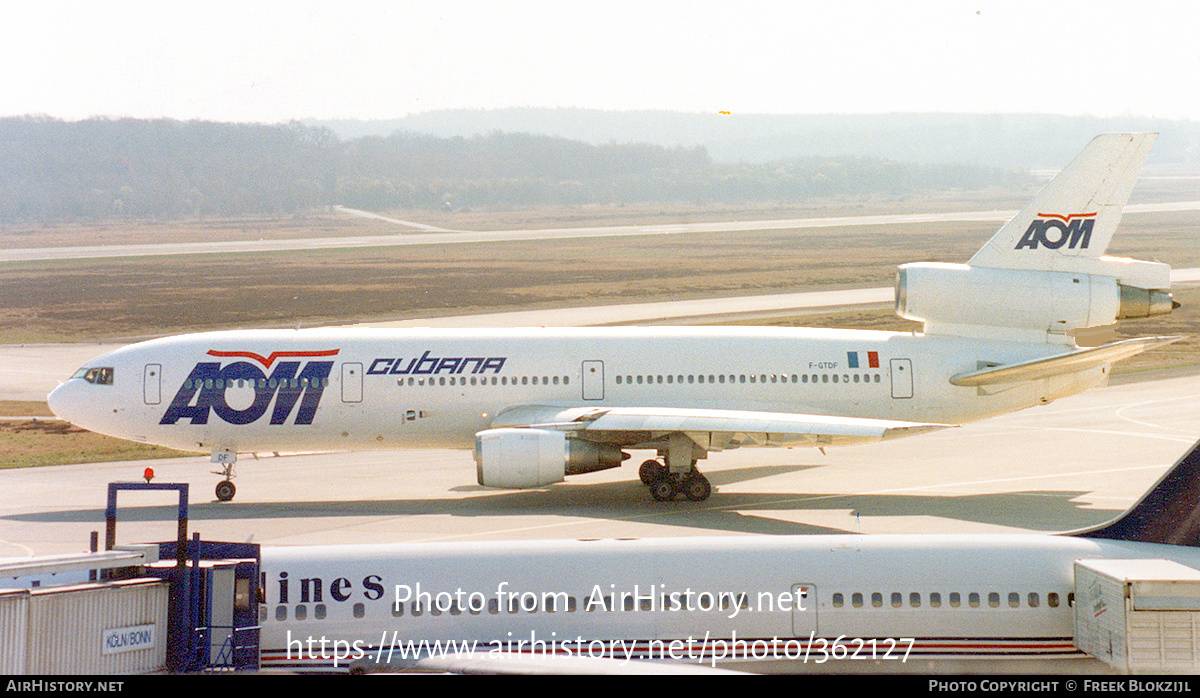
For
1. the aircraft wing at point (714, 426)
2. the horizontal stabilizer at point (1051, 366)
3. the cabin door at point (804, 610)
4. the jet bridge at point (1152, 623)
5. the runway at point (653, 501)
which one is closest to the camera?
the jet bridge at point (1152, 623)

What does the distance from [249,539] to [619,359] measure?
11505 millimetres

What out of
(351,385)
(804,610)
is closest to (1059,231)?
(351,385)

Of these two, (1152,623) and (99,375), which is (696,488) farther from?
(1152,623)

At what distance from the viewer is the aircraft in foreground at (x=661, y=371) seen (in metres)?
33.9

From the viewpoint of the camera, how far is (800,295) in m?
92.0

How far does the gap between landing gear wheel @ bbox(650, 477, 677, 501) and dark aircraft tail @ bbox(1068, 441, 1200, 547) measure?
15.4 metres

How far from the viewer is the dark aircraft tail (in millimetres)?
17375

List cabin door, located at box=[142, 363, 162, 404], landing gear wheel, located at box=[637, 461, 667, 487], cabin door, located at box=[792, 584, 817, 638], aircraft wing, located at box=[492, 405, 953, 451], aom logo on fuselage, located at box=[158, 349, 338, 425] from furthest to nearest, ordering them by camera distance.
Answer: cabin door, located at box=[142, 363, 162, 404] < aom logo on fuselage, located at box=[158, 349, 338, 425] < landing gear wheel, located at box=[637, 461, 667, 487] < aircraft wing, located at box=[492, 405, 953, 451] < cabin door, located at box=[792, 584, 817, 638]

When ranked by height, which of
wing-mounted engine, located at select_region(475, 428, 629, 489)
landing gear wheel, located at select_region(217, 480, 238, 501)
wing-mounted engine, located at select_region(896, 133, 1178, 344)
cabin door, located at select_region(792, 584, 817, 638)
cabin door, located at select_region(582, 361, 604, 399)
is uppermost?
wing-mounted engine, located at select_region(896, 133, 1178, 344)

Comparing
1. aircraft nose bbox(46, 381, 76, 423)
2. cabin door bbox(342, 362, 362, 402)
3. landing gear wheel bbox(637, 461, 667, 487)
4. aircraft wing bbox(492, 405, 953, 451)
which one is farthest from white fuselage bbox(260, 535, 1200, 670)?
aircraft nose bbox(46, 381, 76, 423)

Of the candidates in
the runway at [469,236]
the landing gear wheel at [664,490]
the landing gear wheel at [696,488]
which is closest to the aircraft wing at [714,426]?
the landing gear wheel at [696,488]

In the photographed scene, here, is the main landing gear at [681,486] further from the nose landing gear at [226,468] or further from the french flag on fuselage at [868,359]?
the nose landing gear at [226,468]

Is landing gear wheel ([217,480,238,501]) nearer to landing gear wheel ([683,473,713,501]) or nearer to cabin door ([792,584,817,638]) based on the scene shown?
landing gear wheel ([683,473,713,501])

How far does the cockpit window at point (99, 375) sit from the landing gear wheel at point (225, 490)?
4360mm
